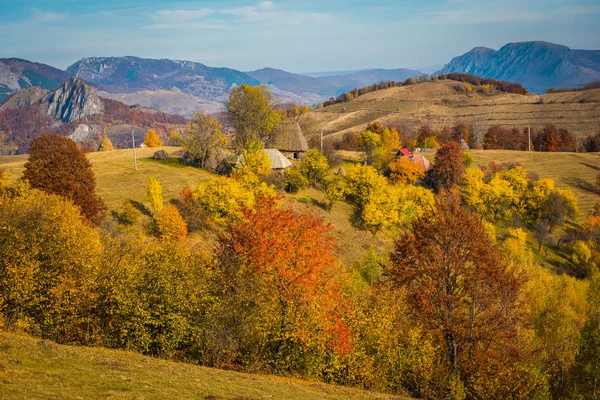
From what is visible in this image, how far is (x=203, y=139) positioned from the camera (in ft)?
231

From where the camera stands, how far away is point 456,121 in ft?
547

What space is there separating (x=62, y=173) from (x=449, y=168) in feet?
196

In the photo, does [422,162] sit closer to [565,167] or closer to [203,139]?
[565,167]

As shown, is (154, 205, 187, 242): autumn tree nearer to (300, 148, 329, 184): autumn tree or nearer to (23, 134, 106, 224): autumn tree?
(23, 134, 106, 224): autumn tree

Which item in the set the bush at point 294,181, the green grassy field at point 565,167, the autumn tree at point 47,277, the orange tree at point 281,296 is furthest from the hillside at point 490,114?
the autumn tree at point 47,277

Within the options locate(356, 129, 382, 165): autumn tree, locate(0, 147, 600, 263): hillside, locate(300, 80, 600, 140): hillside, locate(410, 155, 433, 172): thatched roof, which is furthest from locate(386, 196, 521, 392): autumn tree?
locate(300, 80, 600, 140): hillside

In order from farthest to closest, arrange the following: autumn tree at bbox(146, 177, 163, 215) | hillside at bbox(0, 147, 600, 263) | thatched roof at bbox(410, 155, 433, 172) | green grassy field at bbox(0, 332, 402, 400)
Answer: thatched roof at bbox(410, 155, 433, 172) → hillside at bbox(0, 147, 600, 263) → autumn tree at bbox(146, 177, 163, 215) → green grassy field at bbox(0, 332, 402, 400)

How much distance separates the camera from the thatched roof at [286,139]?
86625 millimetres

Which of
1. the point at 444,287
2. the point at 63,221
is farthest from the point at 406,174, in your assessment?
the point at 63,221

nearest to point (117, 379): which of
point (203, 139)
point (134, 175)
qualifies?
point (134, 175)

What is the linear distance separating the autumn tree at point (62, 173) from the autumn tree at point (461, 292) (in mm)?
29693

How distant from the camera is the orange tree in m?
23.8

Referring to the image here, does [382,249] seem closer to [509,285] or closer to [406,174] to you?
[406,174]

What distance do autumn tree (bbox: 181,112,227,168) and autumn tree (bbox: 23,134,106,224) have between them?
2727cm
